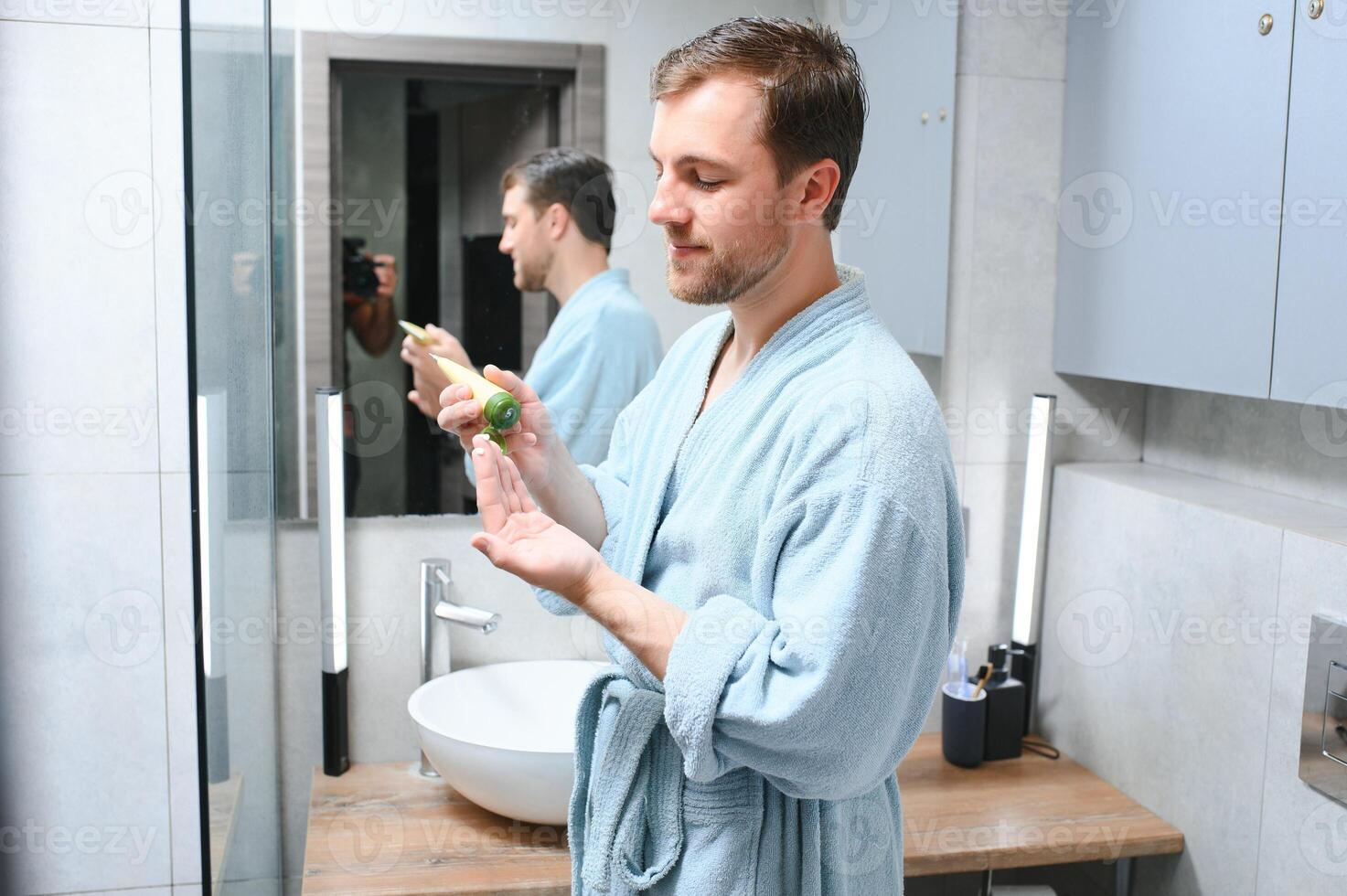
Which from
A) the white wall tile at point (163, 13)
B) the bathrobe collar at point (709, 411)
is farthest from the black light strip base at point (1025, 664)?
the white wall tile at point (163, 13)

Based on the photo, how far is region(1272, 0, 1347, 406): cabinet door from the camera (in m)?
1.28

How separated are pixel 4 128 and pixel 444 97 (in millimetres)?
583

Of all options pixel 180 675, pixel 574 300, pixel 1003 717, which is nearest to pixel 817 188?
pixel 574 300

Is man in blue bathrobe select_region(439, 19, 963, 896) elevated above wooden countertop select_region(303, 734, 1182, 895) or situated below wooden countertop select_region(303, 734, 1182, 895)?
above

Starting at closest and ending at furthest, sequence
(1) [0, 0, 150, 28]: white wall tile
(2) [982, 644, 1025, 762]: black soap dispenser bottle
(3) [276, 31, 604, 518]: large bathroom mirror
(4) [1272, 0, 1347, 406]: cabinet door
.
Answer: (4) [1272, 0, 1347, 406]: cabinet door < (1) [0, 0, 150, 28]: white wall tile < (3) [276, 31, 604, 518]: large bathroom mirror < (2) [982, 644, 1025, 762]: black soap dispenser bottle

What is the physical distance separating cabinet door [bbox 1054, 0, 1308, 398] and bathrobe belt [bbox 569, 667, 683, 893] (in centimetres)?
86

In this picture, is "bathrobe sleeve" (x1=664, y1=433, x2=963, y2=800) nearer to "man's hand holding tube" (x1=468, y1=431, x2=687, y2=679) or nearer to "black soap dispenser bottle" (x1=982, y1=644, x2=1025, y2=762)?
"man's hand holding tube" (x1=468, y1=431, x2=687, y2=679)

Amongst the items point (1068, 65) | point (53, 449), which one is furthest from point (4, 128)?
point (1068, 65)

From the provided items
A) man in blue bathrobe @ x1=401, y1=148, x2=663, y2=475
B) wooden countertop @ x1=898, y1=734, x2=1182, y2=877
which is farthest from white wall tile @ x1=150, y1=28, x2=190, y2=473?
wooden countertop @ x1=898, y1=734, x2=1182, y2=877

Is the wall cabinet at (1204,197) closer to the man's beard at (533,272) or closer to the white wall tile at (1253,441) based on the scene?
the white wall tile at (1253,441)

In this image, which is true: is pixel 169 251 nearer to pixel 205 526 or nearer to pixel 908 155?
pixel 205 526

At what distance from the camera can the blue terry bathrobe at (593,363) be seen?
1716 millimetres

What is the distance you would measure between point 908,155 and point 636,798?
1149 millimetres

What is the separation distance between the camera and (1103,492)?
5.75 feet
